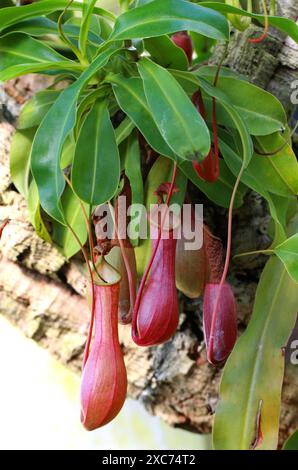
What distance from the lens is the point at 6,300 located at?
79 centimetres

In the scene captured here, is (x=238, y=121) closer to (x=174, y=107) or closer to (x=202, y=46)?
(x=174, y=107)

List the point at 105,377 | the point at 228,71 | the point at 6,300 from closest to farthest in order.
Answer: the point at 105,377, the point at 228,71, the point at 6,300

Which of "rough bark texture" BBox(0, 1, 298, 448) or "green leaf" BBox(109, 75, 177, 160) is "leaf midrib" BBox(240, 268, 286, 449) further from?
"green leaf" BBox(109, 75, 177, 160)

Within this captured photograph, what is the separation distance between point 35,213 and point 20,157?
0.10 meters

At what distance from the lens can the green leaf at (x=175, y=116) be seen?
46 cm

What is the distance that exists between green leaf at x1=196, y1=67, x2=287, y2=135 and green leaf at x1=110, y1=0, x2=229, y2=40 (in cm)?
9

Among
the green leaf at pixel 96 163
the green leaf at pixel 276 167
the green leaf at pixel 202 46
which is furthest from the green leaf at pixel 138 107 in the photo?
the green leaf at pixel 202 46

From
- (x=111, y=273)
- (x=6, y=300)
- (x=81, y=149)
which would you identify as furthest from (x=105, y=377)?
(x=6, y=300)

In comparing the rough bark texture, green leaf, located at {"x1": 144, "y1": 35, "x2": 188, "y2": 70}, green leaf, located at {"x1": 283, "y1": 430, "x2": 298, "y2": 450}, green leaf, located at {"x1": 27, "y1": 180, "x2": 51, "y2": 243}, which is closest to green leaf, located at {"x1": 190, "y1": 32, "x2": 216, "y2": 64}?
the rough bark texture

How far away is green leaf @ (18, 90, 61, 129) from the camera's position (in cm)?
68

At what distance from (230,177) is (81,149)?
0.19 meters

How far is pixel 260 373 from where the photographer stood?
60 cm

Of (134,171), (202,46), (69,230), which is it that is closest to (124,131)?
(134,171)
